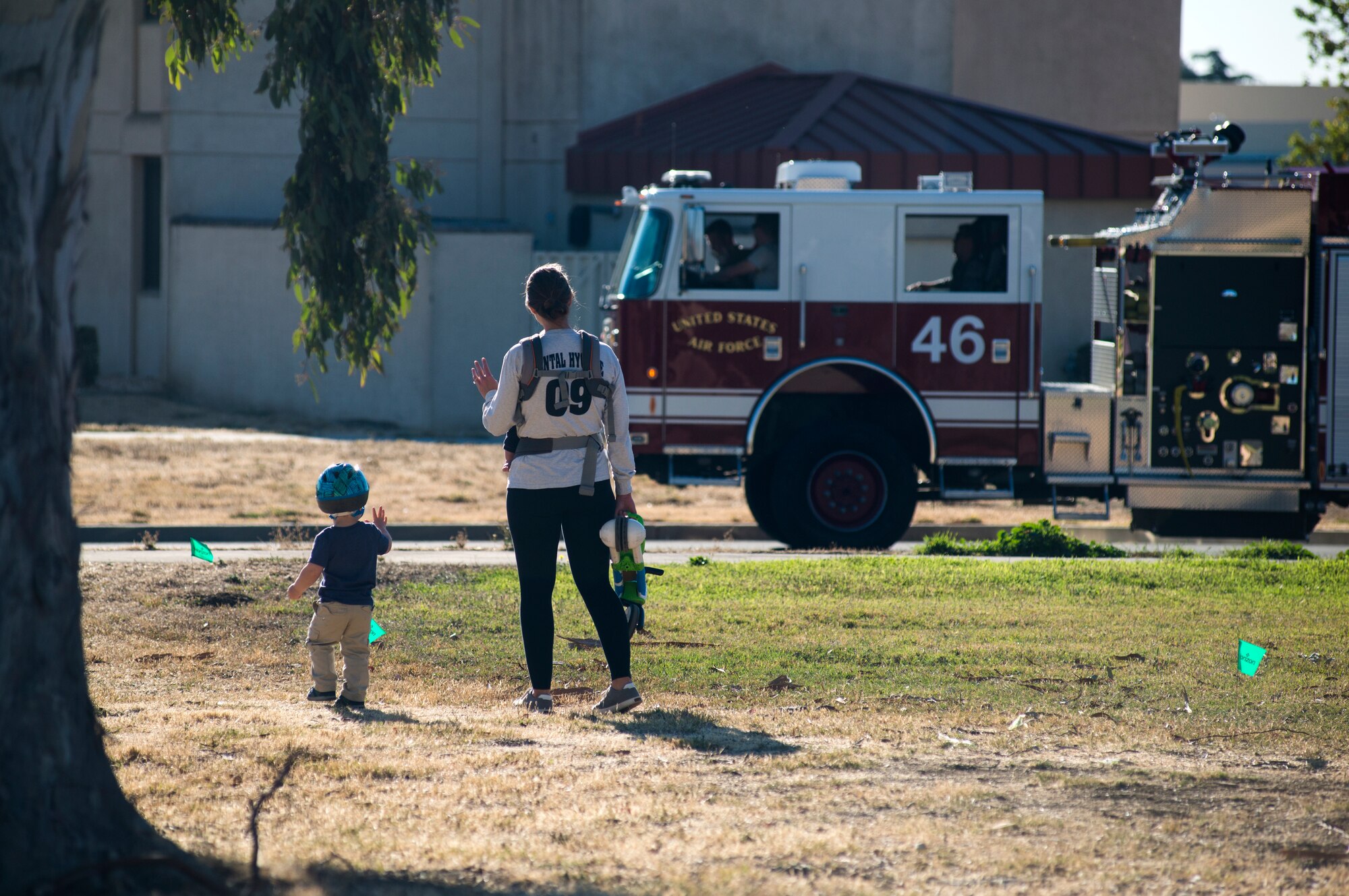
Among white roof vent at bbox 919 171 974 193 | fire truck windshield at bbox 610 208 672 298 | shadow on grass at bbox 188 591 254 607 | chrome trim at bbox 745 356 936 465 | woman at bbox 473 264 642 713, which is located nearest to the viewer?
woman at bbox 473 264 642 713

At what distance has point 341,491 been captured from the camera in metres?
6.12

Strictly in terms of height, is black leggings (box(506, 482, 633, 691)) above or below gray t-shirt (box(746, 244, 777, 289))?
below

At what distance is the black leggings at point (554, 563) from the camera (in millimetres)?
6051

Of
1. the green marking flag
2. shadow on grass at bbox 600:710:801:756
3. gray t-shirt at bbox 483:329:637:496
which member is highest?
gray t-shirt at bbox 483:329:637:496

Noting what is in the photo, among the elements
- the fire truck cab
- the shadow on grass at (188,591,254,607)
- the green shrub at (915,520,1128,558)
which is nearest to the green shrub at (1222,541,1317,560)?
the green shrub at (915,520,1128,558)

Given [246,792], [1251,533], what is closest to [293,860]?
[246,792]

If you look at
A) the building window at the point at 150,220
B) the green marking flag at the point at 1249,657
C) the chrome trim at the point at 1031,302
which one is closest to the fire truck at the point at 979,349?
the chrome trim at the point at 1031,302

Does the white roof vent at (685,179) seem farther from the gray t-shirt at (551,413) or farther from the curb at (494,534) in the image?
the gray t-shirt at (551,413)

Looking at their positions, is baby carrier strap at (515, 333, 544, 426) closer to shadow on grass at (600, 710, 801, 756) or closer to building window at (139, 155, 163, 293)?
shadow on grass at (600, 710, 801, 756)

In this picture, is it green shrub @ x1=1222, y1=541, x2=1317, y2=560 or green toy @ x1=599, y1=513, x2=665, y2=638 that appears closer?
green toy @ x1=599, y1=513, x2=665, y2=638

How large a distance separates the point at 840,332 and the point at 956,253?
43.6 inches

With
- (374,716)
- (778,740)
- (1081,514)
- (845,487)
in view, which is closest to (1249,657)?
(778,740)

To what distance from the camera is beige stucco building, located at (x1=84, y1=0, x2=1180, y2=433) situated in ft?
74.3

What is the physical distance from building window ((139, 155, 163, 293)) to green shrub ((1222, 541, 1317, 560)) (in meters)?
20.1
